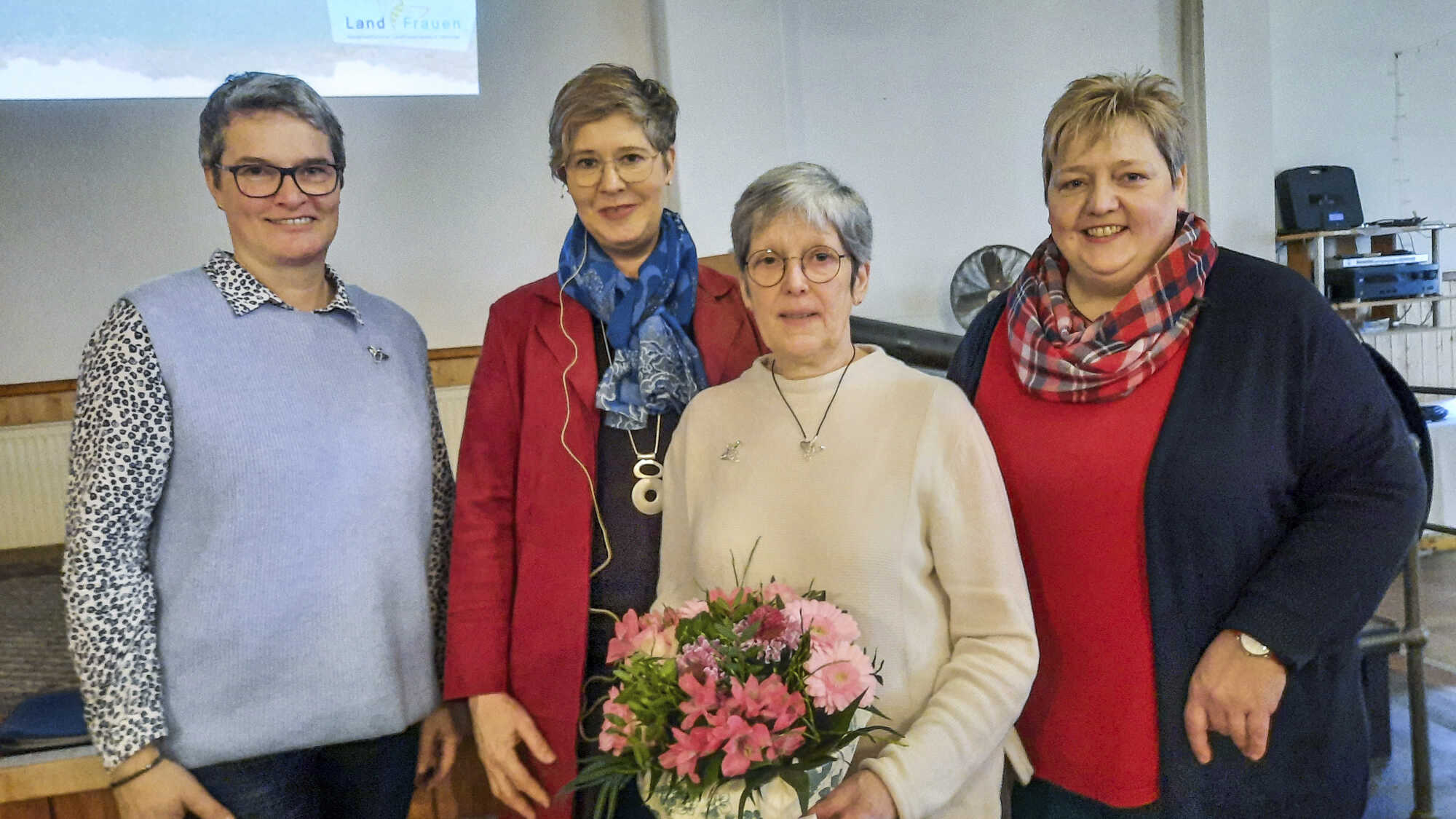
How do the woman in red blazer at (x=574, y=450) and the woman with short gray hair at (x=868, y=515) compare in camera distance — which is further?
the woman in red blazer at (x=574, y=450)

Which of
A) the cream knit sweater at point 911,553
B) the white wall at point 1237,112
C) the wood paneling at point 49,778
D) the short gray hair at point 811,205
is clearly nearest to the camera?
the cream knit sweater at point 911,553

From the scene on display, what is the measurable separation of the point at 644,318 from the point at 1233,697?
1.04 metres

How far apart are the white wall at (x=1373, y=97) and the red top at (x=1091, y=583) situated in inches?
196

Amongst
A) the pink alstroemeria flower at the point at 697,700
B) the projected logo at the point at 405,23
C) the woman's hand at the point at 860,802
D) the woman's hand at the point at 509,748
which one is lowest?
the woman's hand at the point at 509,748

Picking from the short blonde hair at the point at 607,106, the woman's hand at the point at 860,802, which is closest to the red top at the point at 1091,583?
the woman's hand at the point at 860,802

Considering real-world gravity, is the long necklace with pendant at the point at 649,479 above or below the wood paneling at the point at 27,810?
above

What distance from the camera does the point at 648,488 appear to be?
155cm

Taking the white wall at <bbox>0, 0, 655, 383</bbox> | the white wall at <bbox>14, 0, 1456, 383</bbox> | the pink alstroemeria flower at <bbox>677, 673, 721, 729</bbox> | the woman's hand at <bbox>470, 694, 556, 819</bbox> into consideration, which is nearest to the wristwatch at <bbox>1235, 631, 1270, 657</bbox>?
the pink alstroemeria flower at <bbox>677, 673, 721, 729</bbox>

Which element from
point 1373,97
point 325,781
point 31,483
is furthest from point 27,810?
point 1373,97

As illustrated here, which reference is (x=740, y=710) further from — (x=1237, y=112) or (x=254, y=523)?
(x=1237, y=112)

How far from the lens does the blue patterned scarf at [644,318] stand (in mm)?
1545

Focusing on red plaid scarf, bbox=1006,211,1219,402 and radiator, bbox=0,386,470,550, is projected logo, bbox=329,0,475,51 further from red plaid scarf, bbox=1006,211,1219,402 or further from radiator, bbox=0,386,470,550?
red plaid scarf, bbox=1006,211,1219,402

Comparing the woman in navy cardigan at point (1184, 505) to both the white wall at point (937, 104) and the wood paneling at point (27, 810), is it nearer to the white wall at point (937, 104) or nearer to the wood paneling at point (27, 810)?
the wood paneling at point (27, 810)

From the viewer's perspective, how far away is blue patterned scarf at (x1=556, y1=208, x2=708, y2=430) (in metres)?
1.54
